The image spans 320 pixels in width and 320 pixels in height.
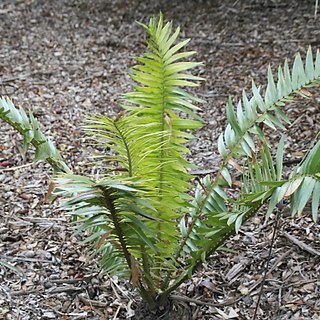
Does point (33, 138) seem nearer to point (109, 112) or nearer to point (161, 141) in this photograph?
point (161, 141)

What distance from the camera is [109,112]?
2.79 meters

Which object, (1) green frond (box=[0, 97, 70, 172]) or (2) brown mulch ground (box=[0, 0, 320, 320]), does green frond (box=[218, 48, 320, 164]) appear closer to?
(2) brown mulch ground (box=[0, 0, 320, 320])

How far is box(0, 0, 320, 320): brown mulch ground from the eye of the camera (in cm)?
175

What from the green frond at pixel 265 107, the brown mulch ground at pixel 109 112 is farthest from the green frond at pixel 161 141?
the brown mulch ground at pixel 109 112

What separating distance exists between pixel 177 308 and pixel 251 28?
7.70 ft

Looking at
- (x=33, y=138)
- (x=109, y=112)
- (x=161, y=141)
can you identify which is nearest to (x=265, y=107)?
(x=161, y=141)

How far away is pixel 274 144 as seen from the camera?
95.5 inches

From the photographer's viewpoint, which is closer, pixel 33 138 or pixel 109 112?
pixel 33 138

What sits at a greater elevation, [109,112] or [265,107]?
[109,112]

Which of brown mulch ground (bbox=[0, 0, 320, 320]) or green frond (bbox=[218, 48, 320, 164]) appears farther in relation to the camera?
brown mulch ground (bbox=[0, 0, 320, 320])

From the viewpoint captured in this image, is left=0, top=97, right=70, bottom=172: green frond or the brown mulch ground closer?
left=0, top=97, right=70, bottom=172: green frond

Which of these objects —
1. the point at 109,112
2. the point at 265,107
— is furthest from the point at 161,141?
the point at 109,112

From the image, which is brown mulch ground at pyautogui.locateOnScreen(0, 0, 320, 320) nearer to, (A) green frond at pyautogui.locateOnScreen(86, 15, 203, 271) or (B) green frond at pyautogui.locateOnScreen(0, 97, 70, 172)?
(A) green frond at pyautogui.locateOnScreen(86, 15, 203, 271)

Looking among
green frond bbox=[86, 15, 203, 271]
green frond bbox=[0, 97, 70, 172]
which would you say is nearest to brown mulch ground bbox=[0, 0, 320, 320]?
green frond bbox=[86, 15, 203, 271]
